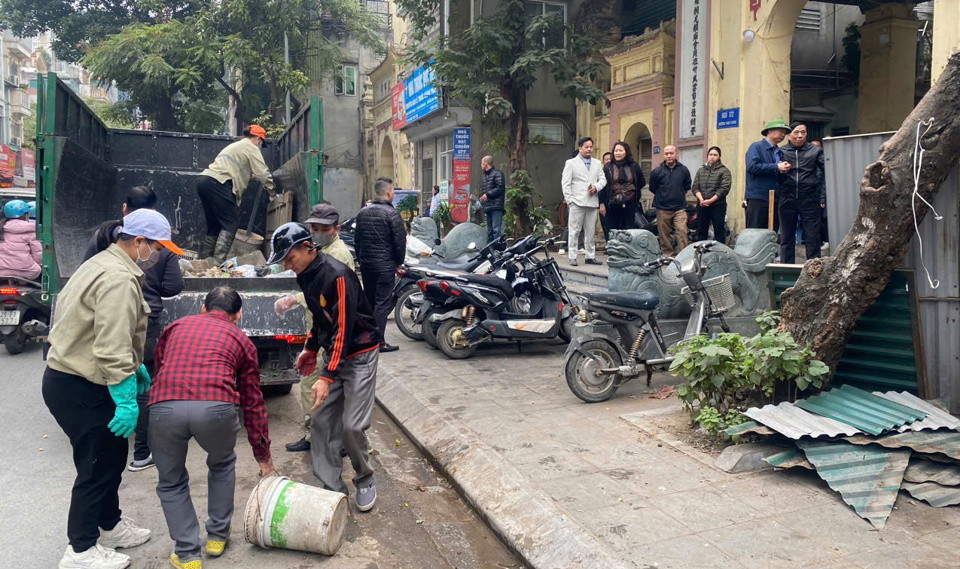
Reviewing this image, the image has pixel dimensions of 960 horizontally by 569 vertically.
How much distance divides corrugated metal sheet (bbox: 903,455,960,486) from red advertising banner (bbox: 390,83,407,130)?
766 inches

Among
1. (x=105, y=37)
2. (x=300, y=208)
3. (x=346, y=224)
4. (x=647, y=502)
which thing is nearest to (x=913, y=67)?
(x=346, y=224)

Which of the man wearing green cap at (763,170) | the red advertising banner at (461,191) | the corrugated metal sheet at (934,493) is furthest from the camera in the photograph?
the red advertising banner at (461,191)

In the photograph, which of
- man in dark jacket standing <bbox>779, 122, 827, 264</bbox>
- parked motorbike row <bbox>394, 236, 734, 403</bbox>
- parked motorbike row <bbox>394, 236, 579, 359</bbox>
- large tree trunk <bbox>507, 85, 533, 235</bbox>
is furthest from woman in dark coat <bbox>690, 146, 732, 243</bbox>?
large tree trunk <bbox>507, 85, 533, 235</bbox>

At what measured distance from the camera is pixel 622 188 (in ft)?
35.1

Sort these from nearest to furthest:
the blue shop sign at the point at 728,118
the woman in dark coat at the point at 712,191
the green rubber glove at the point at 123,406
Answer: the green rubber glove at the point at 123,406
the woman in dark coat at the point at 712,191
the blue shop sign at the point at 728,118

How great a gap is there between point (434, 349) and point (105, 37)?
2137 centimetres

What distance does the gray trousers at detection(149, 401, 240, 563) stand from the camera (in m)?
3.37

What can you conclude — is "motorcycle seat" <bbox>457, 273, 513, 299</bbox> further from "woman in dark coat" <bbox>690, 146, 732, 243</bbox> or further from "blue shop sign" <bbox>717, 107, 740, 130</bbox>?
"blue shop sign" <bbox>717, 107, 740, 130</bbox>

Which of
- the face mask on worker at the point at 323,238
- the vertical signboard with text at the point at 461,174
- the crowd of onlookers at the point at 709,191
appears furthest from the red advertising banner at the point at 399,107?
the face mask on worker at the point at 323,238

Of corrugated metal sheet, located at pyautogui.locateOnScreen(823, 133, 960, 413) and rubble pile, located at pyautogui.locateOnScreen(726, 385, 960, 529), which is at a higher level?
corrugated metal sheet, located at pyautogui.locateOnScreen(823, 133, 960, 413)

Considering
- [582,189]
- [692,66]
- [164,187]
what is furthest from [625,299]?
[692,66]

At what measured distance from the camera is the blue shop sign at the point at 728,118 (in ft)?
36.5

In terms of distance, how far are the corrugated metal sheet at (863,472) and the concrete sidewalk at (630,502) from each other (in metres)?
0.07

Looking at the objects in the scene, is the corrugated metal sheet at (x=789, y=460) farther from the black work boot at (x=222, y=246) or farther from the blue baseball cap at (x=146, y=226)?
the black work boot at (x=222, y=246)
